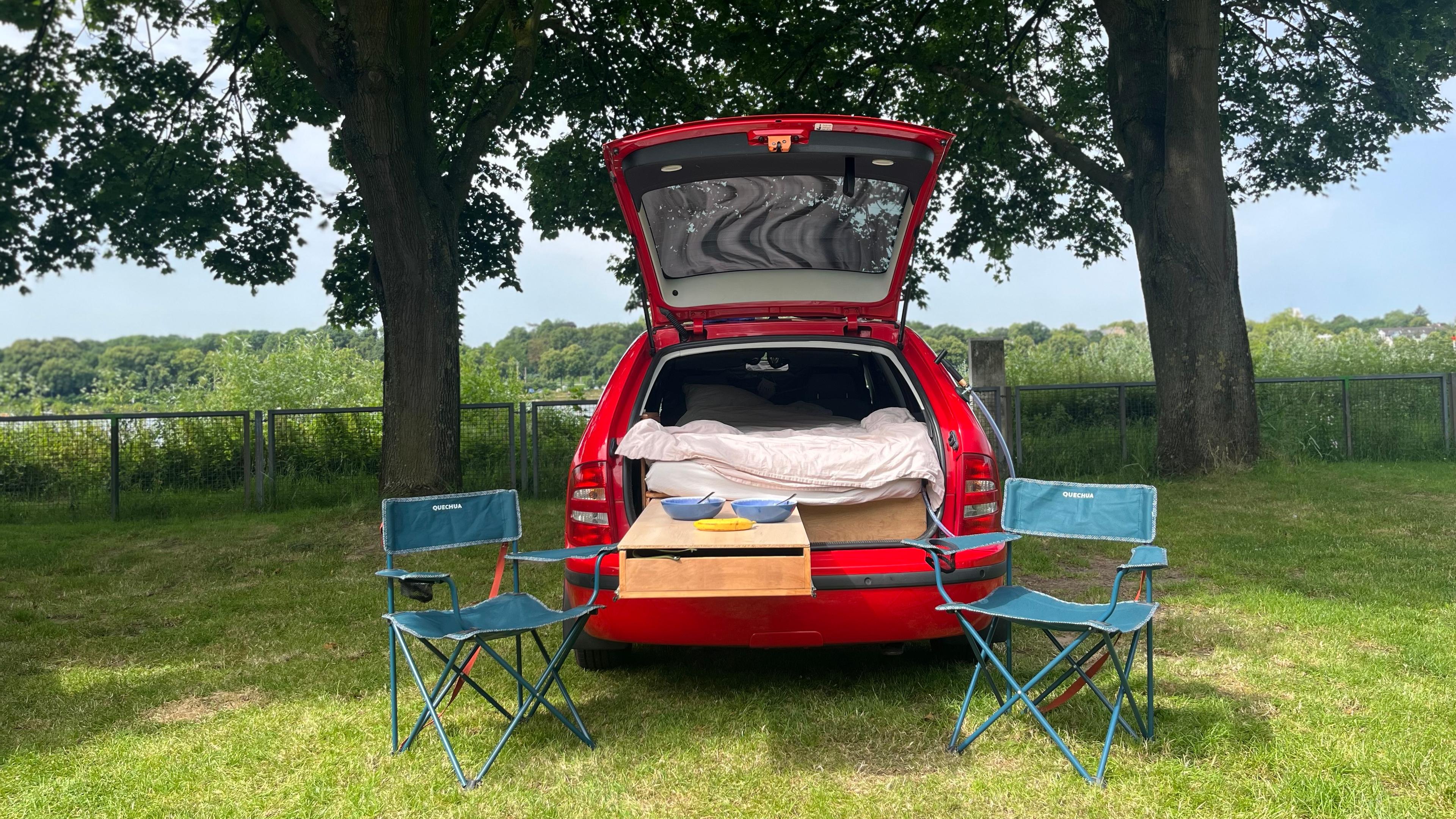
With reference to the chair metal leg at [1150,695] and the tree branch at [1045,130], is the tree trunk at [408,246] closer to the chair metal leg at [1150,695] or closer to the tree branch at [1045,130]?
the tree branch at [1045,130]

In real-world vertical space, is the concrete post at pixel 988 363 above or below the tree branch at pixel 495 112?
below

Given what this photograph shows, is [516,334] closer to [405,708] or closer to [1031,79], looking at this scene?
[1031,79]

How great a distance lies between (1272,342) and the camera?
70.3 feet

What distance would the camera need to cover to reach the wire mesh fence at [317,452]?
38.8 ft

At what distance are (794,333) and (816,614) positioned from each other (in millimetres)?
1473

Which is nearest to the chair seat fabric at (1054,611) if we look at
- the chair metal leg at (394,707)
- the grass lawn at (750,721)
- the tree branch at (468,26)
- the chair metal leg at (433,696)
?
the grass lawn at (750,721)

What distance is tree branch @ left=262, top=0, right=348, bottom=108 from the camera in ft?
31.6

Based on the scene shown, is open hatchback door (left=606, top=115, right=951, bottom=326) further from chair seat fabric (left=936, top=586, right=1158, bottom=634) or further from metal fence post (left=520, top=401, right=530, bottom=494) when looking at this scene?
metal fence post (left=520, top=401, right=530, bottom=494)

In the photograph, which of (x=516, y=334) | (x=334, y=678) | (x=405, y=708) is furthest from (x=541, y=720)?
(x=516, y=334)

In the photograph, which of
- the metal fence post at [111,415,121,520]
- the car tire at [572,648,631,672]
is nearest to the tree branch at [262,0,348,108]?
the metal fence post at [111,415,121,520]

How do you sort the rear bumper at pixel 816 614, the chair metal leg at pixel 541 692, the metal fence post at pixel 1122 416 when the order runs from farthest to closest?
the metal fence post at pixel 1122 416, the rear bumper at pixel 816 614, the chair metal leg at pixel 541 692

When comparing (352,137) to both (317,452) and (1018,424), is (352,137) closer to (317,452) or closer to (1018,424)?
(317,452)

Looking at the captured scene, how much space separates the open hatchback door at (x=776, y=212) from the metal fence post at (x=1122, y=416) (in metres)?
9.89

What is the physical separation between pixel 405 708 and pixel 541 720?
607mm
